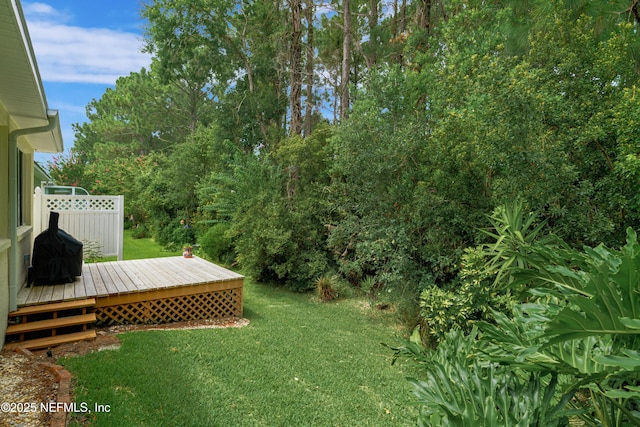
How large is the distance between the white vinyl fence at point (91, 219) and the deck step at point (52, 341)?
4363 mm

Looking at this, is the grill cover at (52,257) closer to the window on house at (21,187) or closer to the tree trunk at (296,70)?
the window on house at (21,187)

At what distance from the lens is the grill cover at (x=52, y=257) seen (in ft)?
15.8

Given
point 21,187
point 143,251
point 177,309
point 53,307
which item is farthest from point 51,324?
point 143,251

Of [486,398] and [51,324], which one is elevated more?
[486,398]

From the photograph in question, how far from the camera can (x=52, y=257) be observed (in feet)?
16.0

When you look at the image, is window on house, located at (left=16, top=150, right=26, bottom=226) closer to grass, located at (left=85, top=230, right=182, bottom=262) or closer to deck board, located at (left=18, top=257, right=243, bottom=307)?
deck board, located at (left=18, top=257, right=243, bottom=307)

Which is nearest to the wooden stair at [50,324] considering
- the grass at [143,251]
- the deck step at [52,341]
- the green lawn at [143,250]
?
the deck step at [52,341]

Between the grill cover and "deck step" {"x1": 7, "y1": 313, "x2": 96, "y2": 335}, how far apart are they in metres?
1.03

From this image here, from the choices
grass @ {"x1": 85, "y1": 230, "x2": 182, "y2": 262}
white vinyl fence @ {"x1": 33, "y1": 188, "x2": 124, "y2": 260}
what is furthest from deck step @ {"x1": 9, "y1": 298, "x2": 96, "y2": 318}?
grass @ {"x1": 85, "y1": 230, "x2": 182, "y2": 262}

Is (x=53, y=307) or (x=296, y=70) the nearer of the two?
(x=53, y=307)

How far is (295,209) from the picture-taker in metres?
8.34

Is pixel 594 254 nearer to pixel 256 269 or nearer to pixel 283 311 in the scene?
pixel 283 311

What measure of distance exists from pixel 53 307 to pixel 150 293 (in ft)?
3.63

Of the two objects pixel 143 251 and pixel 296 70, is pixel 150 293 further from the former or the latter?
pixel 296 70
